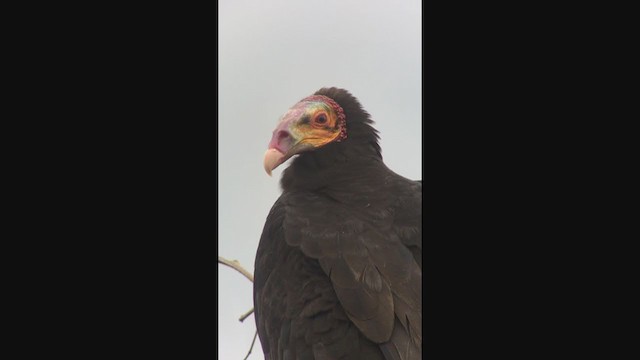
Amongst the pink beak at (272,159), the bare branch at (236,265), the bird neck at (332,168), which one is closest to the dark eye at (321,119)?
the bird neck at (332,168)

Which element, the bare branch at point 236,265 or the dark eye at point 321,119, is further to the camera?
the dark eye at point 321,119

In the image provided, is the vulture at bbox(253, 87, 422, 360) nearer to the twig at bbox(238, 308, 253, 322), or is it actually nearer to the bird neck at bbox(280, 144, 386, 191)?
the bird neck at bbox(280, 144, 386, 191)

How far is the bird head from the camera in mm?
3031

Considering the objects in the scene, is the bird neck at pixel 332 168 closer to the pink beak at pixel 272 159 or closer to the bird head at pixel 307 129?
the bird head at pixel 307 129

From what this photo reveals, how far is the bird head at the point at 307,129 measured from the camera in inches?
119

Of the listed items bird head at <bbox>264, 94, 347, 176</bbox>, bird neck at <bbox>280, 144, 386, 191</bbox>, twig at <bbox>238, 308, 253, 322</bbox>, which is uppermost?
bird head at <bbox>264, 94, 347, 176</bbox>

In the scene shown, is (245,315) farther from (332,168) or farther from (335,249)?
(332,168)

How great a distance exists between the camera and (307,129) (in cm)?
326

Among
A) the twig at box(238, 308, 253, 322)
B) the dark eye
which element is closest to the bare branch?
the twig at box(238, 308, 253, 322)

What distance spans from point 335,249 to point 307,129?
783 mm

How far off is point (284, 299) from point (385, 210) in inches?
24.8

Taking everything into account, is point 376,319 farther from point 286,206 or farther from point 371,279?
point 286,206

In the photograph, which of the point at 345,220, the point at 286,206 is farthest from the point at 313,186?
the point at 345,220

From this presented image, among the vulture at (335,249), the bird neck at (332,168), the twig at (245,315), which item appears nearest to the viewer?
the vulture at (335,249)
